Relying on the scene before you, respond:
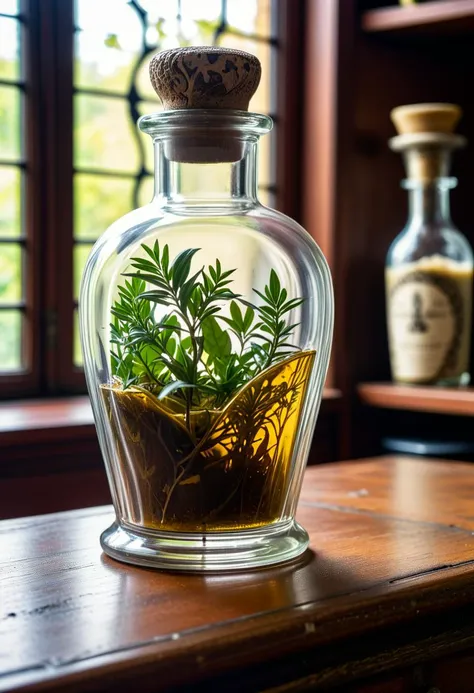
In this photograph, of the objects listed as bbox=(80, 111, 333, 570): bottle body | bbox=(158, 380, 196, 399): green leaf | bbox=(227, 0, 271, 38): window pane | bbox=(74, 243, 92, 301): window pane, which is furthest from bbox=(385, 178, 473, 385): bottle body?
bbox=(158, 380, 196, 399): green leaf

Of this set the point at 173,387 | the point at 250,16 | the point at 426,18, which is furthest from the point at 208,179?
the point at 250,16

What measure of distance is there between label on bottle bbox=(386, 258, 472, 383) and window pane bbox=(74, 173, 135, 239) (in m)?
0.52

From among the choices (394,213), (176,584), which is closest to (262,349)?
(176,584)

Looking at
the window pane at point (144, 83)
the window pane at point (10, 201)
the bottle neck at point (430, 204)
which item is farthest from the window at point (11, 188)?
the bottle neck at point (430, 204)

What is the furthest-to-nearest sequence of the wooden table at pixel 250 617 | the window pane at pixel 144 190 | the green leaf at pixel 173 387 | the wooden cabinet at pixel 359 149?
the wooden cabinet at pixel 359 149 < the window pane at pixel 144 190 < the green leaf at pixel 173 387 < the wooden table at pixel 250 617

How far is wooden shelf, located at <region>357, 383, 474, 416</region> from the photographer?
176 centimetres

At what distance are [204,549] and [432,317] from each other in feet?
3.84

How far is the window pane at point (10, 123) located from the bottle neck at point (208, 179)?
95cm

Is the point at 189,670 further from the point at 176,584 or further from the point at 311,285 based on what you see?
the point at 311,285

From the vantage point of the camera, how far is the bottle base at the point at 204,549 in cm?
74

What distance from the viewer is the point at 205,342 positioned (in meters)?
0.73

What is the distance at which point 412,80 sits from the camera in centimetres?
211

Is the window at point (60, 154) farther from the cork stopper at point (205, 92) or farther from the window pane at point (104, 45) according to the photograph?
the cork stopper at point (205, 92)

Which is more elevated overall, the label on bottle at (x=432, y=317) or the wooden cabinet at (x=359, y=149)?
the wooden cabinet at (x=359, y=149)
